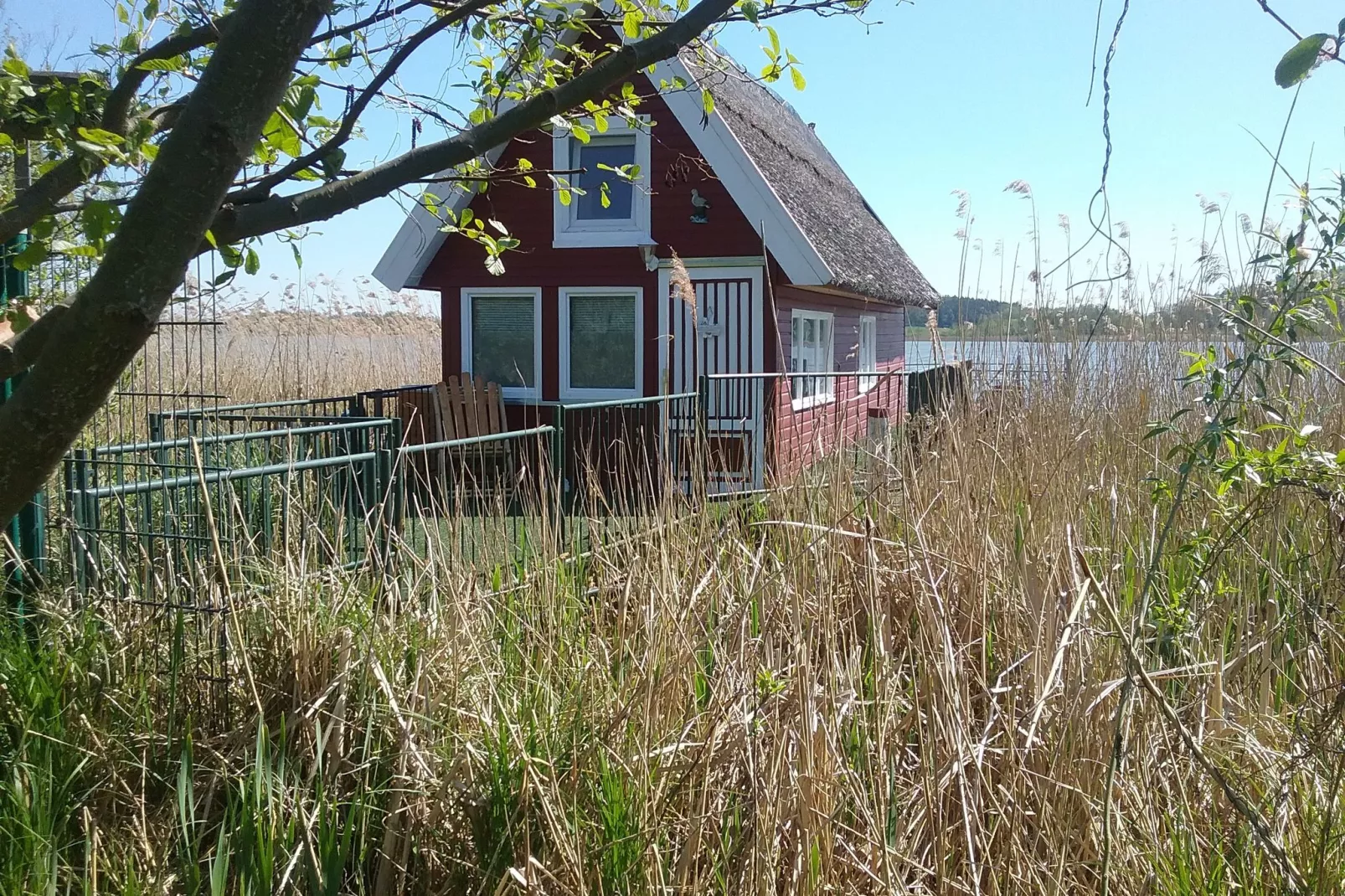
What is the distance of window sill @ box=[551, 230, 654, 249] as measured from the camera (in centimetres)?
1174

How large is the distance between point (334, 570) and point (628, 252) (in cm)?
888

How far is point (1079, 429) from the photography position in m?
4.72

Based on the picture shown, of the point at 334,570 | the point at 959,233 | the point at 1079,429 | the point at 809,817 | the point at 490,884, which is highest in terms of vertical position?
the point at 959,233

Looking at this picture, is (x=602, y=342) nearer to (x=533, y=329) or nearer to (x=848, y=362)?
(x=533, y=329)

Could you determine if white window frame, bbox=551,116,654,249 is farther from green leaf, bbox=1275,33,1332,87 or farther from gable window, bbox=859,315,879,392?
green leaf, bbox=1275,33,1332,87

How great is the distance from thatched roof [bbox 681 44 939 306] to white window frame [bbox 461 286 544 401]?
3009mm

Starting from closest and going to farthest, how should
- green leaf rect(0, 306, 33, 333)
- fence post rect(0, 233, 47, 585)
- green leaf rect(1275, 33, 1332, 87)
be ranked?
green leaf rect(1275, 33, 1332, 87)
green leaf rect(0, 306, 33, 333)
fence post rect(0, 233, 47, 585)

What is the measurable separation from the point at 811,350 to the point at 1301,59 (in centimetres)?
1225

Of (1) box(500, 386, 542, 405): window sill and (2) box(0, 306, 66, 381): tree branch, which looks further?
(1) box(500, 386, 542, 405): window sill

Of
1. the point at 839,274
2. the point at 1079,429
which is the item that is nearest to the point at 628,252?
the point at 839,274

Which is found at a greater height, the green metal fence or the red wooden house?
the red wooden house

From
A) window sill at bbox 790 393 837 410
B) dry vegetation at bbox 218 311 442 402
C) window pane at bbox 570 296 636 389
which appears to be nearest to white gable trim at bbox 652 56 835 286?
window sill at bbox 790 393 837 410

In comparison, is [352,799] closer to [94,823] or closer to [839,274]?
[94,823]

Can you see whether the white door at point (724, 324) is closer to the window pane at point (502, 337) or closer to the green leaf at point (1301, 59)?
the window pane at point (502, 337)
